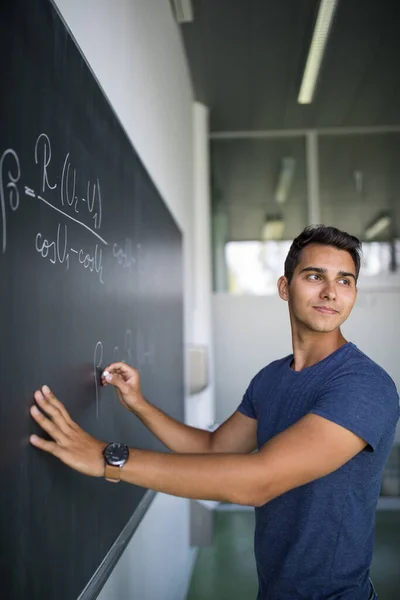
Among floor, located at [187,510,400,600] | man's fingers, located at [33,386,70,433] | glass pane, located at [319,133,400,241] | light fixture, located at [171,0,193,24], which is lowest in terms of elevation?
Result: floor, located at [187,510,400,600]

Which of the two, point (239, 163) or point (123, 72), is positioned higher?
point (239, 163)

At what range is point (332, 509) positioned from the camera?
1141 mm

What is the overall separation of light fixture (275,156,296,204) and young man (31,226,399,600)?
11.0 feet

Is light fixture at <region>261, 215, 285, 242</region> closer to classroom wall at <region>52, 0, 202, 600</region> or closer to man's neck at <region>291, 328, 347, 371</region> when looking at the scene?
classroom wall at <region>52, 0, 202, 600</region>

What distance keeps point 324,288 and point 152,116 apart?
1.38m

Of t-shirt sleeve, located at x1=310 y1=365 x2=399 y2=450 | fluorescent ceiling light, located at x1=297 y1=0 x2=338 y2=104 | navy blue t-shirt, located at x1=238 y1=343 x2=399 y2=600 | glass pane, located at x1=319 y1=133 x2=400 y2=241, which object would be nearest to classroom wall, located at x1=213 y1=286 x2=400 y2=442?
glass pane, located at x1=319 y1=133 x2=400 y2=241

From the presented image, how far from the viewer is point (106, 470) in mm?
866

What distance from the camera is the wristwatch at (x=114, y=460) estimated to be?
2.84 ft

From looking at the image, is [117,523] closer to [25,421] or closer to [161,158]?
[25,421]

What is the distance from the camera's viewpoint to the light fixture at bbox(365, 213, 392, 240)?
4445 mm

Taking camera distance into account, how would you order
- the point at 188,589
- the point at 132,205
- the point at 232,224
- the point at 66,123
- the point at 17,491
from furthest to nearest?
1. the point at 232,224
2. the point at 188,589
3. the point at 132,205
4. the point at 66,123
5. the point at 17,491

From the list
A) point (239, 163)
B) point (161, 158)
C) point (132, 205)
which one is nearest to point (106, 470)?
point (132, 205)

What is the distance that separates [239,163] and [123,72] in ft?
10.3

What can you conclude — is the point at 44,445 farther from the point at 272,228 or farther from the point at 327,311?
the point at 272,228
